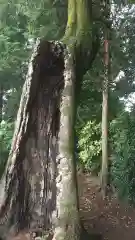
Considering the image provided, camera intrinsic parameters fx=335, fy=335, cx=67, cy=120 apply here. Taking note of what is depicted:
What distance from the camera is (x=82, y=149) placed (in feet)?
36.9

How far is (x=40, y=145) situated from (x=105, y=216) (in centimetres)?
275

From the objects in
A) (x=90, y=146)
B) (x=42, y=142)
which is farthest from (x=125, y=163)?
(x=42, y=142)

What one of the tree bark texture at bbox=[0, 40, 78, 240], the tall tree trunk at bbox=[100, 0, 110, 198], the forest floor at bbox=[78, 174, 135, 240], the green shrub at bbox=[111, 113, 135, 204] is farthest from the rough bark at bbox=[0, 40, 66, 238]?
the tall tree trunk at bbox=[100, 0, 110, 198]

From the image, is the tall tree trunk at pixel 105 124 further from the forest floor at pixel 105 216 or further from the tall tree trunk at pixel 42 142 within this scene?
the tall tree trunk at pixel 42 142

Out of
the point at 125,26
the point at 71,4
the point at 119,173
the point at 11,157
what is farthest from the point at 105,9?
the point at 11,157

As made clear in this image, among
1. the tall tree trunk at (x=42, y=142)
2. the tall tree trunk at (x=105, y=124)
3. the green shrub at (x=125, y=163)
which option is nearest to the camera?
the tall tree trunk at (x=42, y=142)

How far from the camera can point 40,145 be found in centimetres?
574

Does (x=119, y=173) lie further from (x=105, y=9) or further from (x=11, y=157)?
(x=105, y=9)

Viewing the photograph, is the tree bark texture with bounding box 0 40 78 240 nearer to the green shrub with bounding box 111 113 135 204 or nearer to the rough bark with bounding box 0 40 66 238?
the rough bark with bounding box 0 40 66 238

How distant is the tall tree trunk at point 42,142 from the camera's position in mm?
5445

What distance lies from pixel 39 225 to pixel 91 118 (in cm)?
690

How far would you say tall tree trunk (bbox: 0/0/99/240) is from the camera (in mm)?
5445

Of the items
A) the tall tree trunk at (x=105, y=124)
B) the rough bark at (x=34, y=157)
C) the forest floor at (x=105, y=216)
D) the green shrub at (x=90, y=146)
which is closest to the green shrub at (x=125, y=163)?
the tall tree trunk at (x=105, y=124)

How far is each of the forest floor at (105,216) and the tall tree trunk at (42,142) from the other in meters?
1.32
